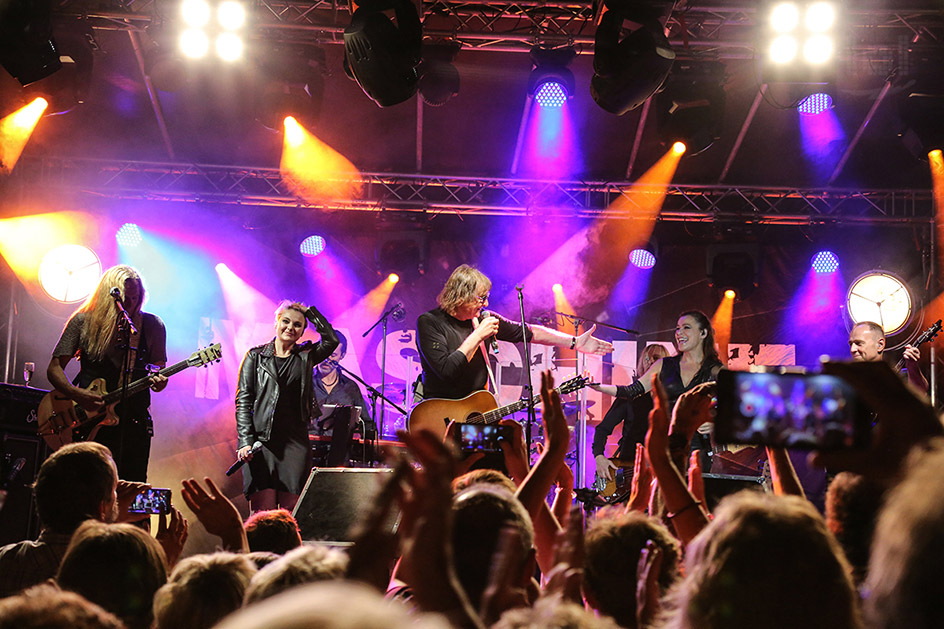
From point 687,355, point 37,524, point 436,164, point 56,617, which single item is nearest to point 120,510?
point 56,617

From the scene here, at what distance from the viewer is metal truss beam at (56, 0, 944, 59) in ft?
24.5

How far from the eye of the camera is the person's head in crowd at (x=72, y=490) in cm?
297

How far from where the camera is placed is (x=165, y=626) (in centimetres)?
172

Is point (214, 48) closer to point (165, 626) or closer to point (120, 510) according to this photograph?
point (120, 510)

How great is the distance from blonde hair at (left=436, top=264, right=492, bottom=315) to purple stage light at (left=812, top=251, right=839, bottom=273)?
618cm

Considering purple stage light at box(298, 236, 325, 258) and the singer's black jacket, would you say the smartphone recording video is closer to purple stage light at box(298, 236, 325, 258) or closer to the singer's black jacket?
the singer's black jacket

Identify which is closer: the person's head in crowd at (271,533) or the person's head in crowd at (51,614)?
the person's head in crowd at (51,614)

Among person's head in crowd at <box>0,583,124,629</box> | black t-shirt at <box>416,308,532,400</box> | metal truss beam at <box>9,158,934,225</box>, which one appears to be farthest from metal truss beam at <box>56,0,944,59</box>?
person's head in crowd at <box>0,583,124,629</box>

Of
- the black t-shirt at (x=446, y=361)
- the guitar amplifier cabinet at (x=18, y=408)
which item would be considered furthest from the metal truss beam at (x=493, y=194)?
the guitar amplifier cabinet at (x=18, y=408)

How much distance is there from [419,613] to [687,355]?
6.98 meters

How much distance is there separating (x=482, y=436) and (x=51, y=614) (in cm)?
244

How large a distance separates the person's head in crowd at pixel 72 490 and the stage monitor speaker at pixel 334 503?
1.66 metres

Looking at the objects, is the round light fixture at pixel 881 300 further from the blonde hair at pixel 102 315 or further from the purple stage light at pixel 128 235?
the purple stage light at pixel 128 235

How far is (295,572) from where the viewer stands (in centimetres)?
156
